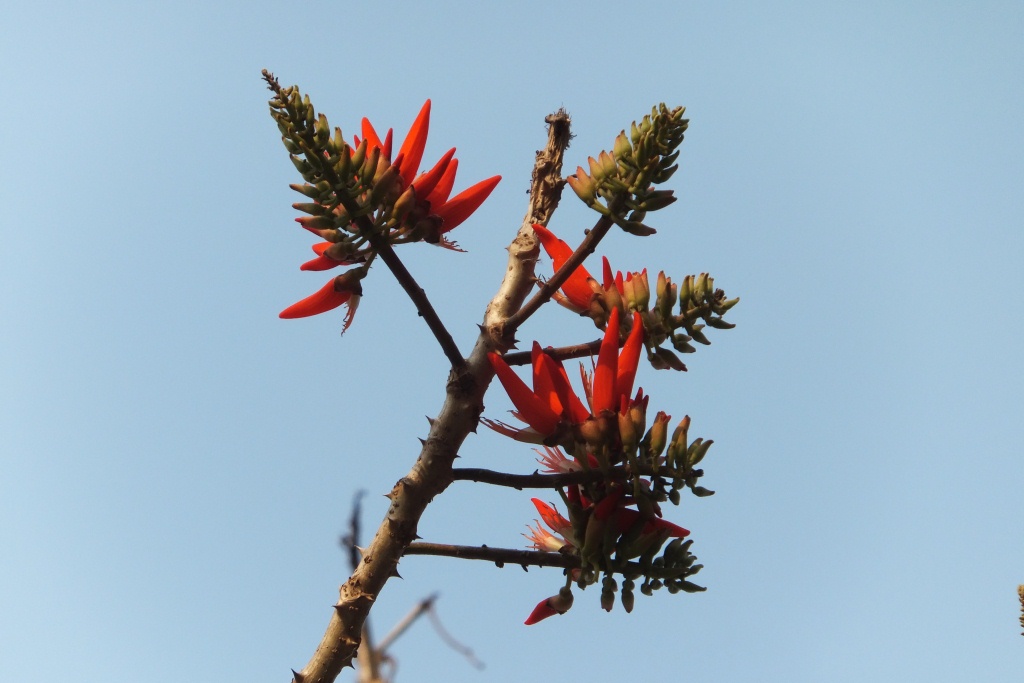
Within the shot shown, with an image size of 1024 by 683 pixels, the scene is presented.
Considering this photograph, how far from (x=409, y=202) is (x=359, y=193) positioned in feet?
0.38

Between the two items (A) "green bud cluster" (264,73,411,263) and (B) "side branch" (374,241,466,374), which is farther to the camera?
(B) "side branch" (374,241,466,374)

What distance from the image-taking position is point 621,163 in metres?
1.65

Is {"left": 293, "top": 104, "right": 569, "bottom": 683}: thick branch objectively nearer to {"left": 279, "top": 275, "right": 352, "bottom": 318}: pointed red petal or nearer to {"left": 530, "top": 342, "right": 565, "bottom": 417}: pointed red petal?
{"left": 530, "top": 342, "right": 565, "bottom": 417}: pointed red petal

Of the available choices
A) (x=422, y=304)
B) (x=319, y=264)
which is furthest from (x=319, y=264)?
(x=422, y=304)

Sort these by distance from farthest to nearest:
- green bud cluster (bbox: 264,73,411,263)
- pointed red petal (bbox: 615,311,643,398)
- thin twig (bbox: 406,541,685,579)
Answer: thin twig (bbox: 406,541,685,579) → pointed red petal (bbox: 615,311,643,398) → green bud cluster (bbox: 264,73,411,263)

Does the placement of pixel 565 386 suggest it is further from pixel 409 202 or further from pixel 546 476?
pixel 409 202

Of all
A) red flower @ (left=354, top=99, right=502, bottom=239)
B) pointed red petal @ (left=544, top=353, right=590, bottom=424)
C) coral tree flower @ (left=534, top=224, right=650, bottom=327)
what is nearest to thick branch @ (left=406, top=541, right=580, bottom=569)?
pointed red petal @ (left=544, top=353, right=590, bottom=424)

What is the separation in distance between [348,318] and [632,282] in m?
0.62

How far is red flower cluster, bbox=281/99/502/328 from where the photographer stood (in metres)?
1.67

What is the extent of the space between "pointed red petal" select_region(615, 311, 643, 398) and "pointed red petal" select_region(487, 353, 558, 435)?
5.9 inches

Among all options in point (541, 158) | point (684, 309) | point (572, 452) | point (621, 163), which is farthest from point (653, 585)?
point (541, 158)

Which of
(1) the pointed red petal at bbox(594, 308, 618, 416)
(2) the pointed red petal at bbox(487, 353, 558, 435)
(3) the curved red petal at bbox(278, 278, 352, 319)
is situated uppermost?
(3) the curved red petal at bbox(278, 278, 352, 319)

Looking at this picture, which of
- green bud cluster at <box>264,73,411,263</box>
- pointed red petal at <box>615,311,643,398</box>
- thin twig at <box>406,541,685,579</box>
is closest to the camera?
green bud cluster at <box>264,73,411,263</box>

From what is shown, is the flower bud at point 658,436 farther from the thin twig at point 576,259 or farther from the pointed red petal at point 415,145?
the pointed red petal at point 415,145
